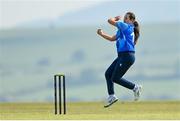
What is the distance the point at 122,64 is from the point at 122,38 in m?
0.55

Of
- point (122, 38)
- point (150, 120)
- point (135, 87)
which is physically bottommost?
point (150, 120)

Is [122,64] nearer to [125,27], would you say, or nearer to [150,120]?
[125,27]

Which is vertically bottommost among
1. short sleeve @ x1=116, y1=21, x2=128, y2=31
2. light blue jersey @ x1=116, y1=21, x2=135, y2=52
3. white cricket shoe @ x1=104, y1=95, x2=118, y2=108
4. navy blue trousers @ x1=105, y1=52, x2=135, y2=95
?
white cricket shoe @ x1=104, y1=95, x2=118, y2=108

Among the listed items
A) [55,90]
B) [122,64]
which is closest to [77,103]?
[55,90]

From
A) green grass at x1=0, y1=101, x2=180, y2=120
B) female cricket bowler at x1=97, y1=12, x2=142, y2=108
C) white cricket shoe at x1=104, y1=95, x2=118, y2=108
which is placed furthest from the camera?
white cricket shoe at x1=104, y1=95, x2=118, y2=108

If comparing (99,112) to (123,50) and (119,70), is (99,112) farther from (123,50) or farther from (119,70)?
(123,50)

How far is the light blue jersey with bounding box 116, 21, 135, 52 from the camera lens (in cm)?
1490

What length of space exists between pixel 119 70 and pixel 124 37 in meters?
0.70

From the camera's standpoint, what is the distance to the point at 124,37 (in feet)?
49.0

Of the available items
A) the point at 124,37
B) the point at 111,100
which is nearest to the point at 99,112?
the point at 111,100

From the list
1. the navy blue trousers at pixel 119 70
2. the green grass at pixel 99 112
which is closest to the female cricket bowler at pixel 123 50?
the navy blue trousers at pixel 119 70

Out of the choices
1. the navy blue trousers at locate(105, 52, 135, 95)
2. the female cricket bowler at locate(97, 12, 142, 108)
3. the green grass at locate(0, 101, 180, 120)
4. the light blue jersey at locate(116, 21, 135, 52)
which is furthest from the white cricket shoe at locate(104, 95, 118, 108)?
the light blue jersey at locate(116, 21, 135, 52)

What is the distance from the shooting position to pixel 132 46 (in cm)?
1502

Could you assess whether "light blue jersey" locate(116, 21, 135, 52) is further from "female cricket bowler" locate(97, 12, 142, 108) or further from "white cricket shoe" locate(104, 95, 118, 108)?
"white cricket shoe" locate(104, 95, 118, 108)
